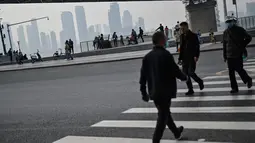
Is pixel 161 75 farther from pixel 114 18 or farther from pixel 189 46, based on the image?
pixel 114 18

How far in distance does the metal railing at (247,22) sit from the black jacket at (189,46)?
27144mm

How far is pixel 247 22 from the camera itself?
34375 millimetres

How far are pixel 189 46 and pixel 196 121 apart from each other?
259 centimetres

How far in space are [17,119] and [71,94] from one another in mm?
3295

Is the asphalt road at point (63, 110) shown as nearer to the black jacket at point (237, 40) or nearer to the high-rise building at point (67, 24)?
the black jacket at point (237, 40)

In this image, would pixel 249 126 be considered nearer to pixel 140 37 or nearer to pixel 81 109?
→ pixel 81 109

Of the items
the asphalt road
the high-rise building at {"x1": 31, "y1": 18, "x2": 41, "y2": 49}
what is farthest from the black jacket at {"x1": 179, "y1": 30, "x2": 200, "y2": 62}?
the high-rise building at {"x1": 31, "y1": 18, "x2": 41, "y2": 49}

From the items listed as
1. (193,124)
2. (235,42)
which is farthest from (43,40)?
(193,124)

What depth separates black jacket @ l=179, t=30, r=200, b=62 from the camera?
852 cm

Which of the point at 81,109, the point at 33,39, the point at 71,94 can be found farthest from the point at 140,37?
the point at 33,39

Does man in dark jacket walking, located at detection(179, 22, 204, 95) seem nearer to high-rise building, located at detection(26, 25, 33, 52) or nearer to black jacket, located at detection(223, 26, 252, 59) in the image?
black jacket, located at detection(223, 26, 252, 59)

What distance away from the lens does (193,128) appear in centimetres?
608

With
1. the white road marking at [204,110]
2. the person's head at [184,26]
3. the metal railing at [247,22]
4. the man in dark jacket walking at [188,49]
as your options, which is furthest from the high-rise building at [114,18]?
the white road marking at [204,110]

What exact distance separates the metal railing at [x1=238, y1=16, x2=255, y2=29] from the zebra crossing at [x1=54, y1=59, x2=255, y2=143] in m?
26.8
